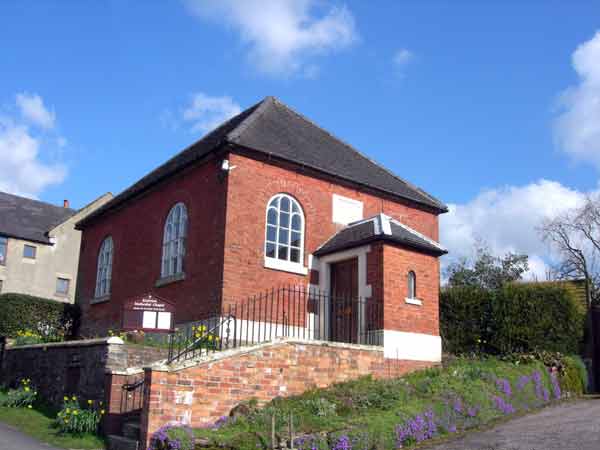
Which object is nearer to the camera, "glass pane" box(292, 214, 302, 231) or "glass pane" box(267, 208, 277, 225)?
"glass pane" box(267, 208, 277, 225)

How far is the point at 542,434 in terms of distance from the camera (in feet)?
32.4

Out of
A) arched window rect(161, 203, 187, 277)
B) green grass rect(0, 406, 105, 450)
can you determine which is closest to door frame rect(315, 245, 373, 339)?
arched window rect(161, 203, 187, 277)

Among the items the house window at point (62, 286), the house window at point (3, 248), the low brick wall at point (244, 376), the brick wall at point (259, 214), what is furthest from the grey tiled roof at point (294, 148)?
the house window at point (62, 286)

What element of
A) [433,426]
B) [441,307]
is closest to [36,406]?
[433,426]

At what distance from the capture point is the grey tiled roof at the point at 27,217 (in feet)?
141

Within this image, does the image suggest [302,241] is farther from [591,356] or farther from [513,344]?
[591,356]

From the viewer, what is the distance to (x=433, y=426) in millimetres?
10547

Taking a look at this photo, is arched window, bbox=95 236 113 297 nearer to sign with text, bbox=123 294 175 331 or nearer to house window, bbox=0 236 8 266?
sign with text, bbox=123 294 175 331

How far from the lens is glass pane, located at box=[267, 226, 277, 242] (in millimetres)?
16536

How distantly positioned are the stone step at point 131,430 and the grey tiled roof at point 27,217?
116 feet

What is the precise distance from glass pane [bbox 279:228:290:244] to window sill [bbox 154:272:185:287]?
9.40 feet

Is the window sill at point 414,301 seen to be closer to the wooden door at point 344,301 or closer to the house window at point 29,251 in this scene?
the wooden door at point 344,301

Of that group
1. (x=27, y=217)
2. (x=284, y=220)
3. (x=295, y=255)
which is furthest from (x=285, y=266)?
(x=27, y=217)

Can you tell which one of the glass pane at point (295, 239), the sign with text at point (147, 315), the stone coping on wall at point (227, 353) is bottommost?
the stone coping on wall at point (227, 353)
